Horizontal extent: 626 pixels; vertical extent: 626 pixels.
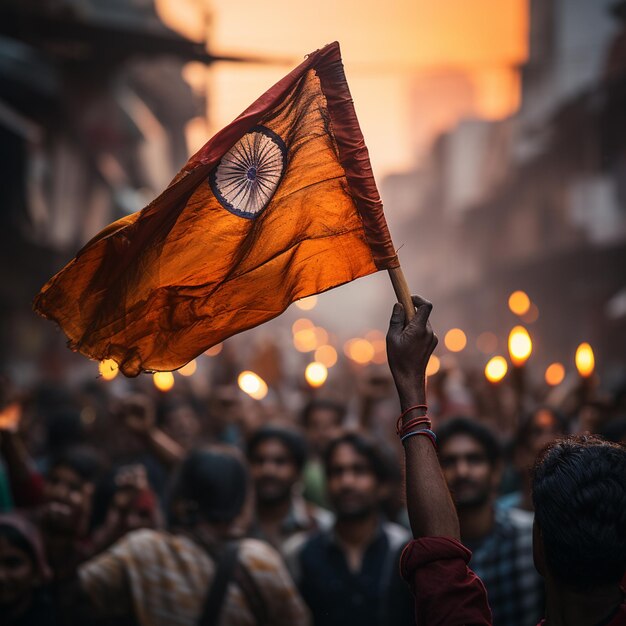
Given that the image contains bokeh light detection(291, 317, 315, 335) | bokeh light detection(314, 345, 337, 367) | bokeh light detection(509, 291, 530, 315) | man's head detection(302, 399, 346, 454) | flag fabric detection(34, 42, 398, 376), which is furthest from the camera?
bokeh light detection(291, 317, 315, 335)

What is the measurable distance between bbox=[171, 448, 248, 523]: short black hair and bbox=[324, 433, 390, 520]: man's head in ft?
2.38

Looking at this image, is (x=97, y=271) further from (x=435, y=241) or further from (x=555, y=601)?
(x=435, y=241)

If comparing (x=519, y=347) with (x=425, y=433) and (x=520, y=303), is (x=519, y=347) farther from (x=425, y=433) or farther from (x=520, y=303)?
(x=520, y=303)

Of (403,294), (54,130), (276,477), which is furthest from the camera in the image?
(54,130)

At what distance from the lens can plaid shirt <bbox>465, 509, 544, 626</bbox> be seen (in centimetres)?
368

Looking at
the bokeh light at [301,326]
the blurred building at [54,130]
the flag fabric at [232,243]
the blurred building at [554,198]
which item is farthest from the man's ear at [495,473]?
the bokeh light at [301,326]

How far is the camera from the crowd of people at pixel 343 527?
199 cm

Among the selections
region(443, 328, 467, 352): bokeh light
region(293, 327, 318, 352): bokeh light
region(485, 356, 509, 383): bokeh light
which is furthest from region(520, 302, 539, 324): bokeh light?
region(485, 356, 509, 383): bokeh light

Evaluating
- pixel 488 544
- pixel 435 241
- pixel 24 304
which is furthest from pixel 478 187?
pixel 488 544

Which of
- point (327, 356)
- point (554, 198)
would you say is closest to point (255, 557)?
point (327, 356)

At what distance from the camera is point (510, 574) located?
3.77 metres

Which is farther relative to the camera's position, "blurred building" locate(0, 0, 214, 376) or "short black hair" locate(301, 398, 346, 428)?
"blurred building" locate(0, 0, 214, 376)

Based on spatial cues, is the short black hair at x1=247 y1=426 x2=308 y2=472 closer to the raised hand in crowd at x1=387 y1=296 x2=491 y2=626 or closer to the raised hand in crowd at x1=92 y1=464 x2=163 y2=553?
the raised hand in crowd at x1=92 y1=464 x2=163 y2=553

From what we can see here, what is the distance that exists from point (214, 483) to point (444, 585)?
6.12 ft
